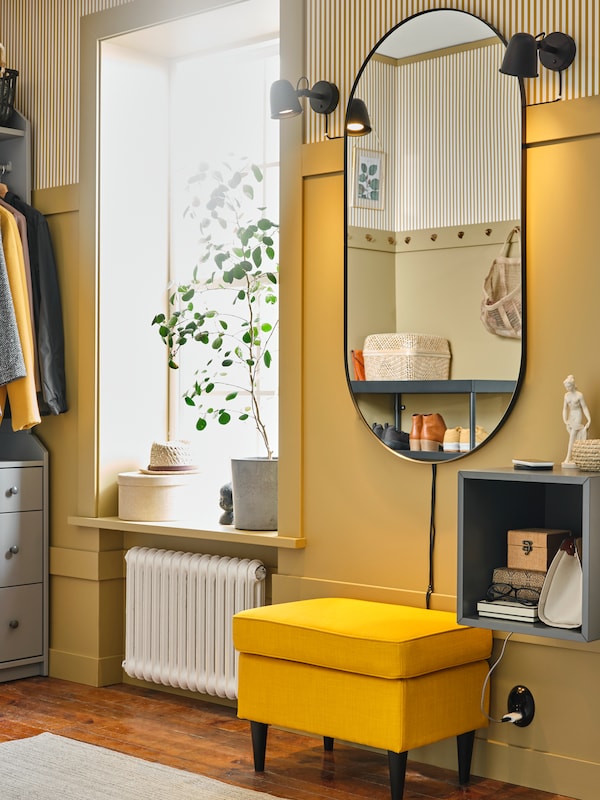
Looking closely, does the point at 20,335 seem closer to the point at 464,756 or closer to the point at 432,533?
the point at 432,533

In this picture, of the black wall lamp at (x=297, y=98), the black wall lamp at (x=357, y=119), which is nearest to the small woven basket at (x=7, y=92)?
the black wall lamp at (x=297, y=98)

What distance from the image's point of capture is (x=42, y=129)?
4.56m

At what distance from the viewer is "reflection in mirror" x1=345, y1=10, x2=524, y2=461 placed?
3180mm

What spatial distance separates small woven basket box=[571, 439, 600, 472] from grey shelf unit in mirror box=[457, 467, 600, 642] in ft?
0.09

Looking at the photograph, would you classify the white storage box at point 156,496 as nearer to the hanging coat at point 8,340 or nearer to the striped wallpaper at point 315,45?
the hanging coat at point 8,340

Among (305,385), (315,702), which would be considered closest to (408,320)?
(305,385)

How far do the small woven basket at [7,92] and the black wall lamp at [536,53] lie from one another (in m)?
2.31

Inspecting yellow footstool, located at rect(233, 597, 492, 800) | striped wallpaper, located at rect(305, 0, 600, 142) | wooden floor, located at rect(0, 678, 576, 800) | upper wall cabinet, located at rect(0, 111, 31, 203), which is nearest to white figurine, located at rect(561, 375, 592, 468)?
yellow footstool, located at rect(233, 597, 492, 800)

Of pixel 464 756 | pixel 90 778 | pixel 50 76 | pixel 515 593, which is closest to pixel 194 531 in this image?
pixel 90 778

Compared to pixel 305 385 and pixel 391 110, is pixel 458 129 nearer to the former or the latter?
pixel 391 110

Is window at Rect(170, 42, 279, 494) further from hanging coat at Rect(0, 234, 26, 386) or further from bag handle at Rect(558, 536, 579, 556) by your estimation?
bag handle at Rect(558, 536, 579, 556)

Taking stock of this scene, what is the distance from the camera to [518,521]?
10.2 ft

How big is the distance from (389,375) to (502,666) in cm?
94

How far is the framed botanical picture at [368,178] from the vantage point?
3.46 m
